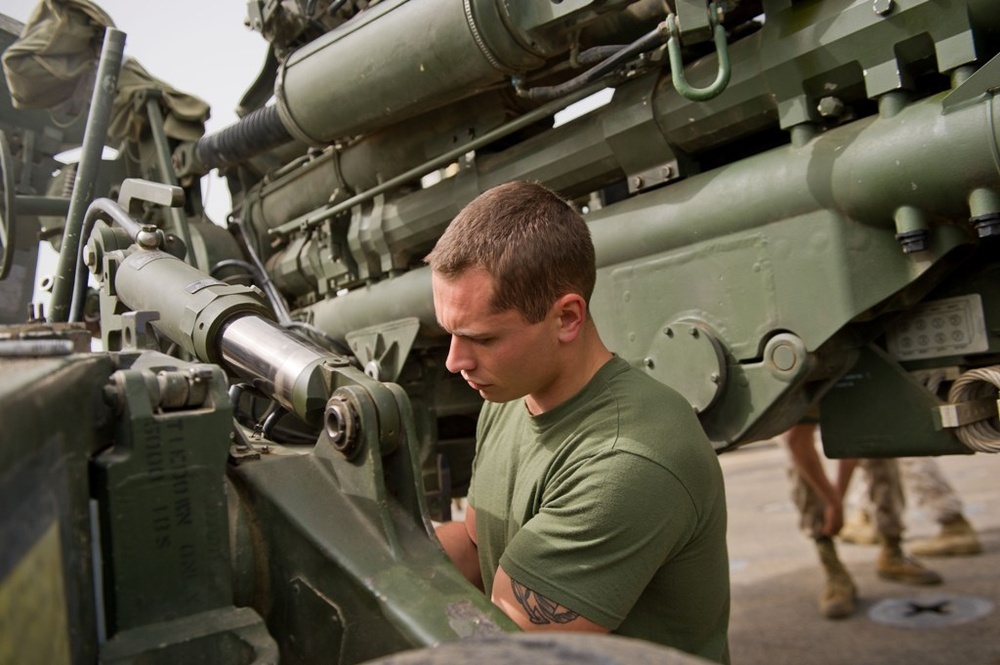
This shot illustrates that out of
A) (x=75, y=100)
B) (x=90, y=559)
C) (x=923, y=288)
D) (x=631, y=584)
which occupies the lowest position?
(x=631, y=584)

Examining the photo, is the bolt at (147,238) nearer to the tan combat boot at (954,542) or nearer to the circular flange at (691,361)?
the circular flange at (691,361)

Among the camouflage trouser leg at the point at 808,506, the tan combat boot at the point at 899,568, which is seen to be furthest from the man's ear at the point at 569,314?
the tan combat boot at the point at 899,568

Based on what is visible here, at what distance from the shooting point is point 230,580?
1.21 metres

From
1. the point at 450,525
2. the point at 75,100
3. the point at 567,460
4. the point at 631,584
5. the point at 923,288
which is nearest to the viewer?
the point at 631,584

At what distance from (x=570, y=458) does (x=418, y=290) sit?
1.77 m

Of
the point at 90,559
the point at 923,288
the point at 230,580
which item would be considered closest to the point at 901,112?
the point at 923,288

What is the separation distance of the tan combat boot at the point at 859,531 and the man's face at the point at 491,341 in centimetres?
463

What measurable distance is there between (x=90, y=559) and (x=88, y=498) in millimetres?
71

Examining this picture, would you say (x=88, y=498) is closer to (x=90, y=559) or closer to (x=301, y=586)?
(x=90, y=559)

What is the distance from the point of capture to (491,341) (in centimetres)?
150

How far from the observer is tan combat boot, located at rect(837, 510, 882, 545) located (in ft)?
18.1

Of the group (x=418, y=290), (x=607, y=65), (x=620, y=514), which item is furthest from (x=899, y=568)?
(x=620, y=514)

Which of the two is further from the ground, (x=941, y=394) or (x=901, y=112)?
(x=901, y=112)

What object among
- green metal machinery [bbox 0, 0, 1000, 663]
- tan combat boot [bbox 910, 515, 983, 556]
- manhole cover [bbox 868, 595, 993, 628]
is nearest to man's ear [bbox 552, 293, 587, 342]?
green metal machinery [bbox 0, 0, 1000, 663]
